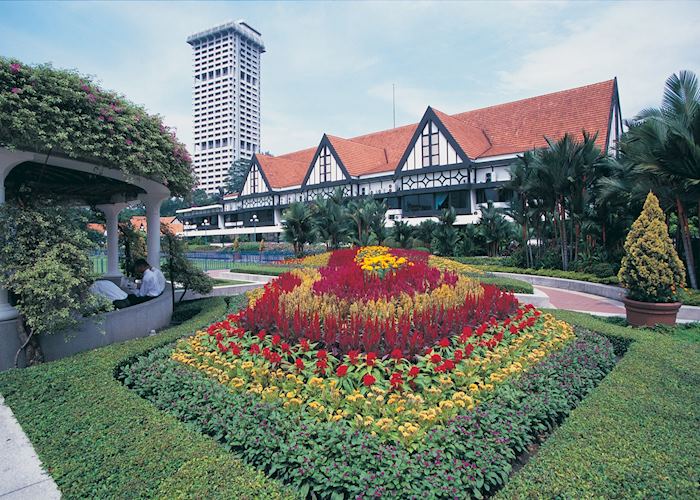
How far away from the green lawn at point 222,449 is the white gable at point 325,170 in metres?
32.5

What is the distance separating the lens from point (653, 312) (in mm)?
7363

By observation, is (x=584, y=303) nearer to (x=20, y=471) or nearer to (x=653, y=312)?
(x=653, y=312)

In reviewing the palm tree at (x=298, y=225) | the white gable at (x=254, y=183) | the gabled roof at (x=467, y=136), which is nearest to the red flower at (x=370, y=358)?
the palm tree at (x=298, y=225)

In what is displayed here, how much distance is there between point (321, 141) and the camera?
36562 millimetres

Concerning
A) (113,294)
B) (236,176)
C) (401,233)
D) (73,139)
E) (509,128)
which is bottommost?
(113,294)

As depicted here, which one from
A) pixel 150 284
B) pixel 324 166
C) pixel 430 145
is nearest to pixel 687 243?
pixel 150 284

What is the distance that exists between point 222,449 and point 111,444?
0.89 m

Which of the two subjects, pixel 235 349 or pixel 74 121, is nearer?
pixel 235 349

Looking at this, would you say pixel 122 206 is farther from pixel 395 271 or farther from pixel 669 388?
pixel 669 388

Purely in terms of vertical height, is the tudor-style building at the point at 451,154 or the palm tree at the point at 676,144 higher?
the tudor-style building at the point at 451,154

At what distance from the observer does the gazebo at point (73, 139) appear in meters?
4.89

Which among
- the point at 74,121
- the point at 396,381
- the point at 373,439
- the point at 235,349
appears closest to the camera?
the point at 373,439

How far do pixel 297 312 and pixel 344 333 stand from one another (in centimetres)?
68

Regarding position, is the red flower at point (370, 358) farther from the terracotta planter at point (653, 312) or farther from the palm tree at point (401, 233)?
the palm tree at point (401, 233)
